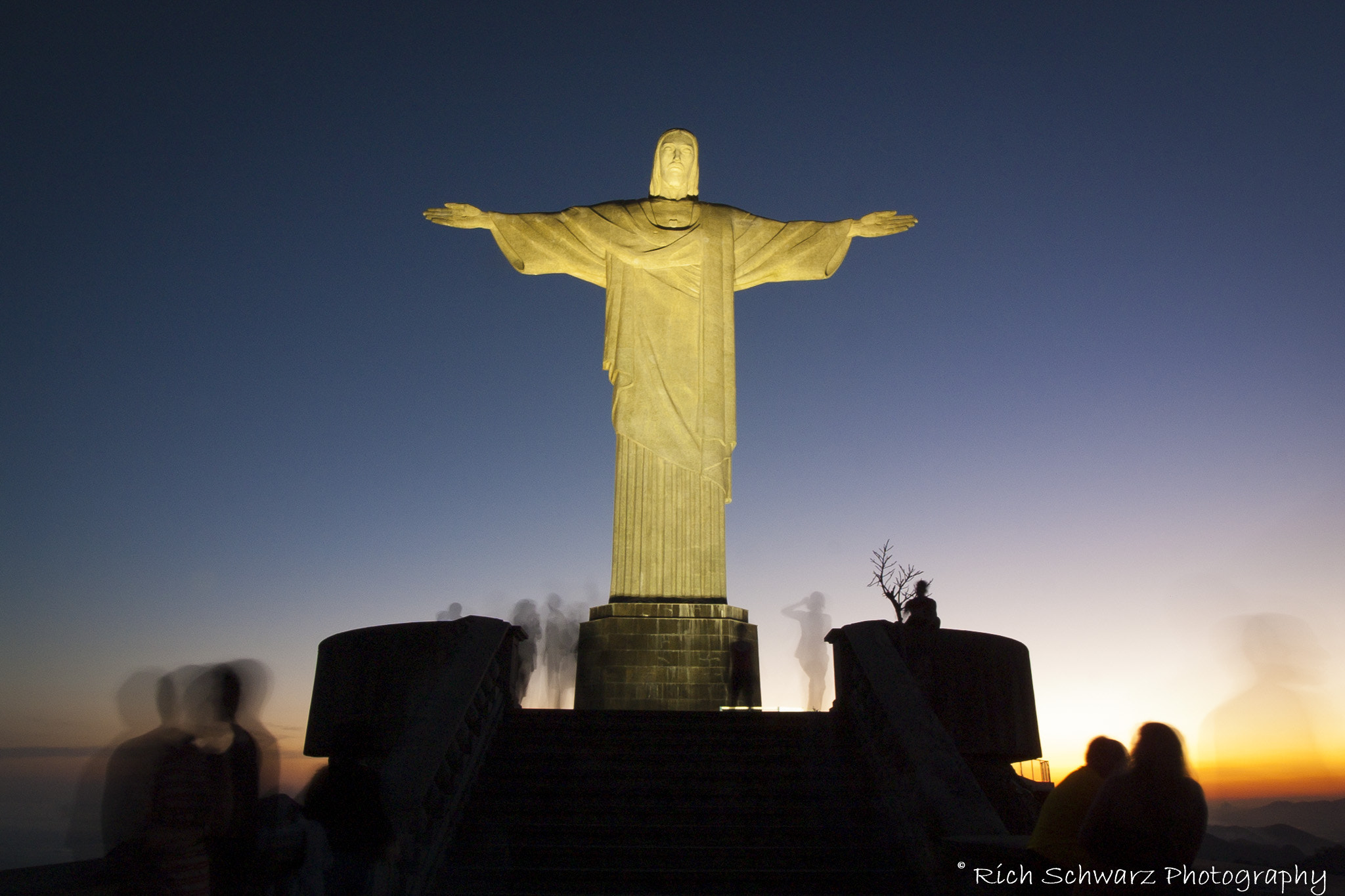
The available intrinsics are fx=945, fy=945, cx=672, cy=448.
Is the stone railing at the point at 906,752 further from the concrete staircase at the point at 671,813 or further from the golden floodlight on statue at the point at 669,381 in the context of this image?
the golden floodlight on statue at the point at 669,381

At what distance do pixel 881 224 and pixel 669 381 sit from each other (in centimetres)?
361

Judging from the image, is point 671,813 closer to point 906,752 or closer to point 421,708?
point 906,752

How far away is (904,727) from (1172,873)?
3.28m

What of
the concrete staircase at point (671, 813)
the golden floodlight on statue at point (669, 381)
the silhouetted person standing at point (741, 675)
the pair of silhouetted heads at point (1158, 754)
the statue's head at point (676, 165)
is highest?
the statue's head at point (676, 165)

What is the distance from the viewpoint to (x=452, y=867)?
6359 mm

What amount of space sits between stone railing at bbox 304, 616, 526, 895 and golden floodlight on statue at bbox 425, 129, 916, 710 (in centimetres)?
229

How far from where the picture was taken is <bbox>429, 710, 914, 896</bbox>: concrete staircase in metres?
6.25

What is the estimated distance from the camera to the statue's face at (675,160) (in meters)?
12.7

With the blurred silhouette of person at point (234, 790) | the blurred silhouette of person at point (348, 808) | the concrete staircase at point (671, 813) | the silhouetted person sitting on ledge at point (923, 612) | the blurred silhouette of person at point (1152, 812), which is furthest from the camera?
the silhouetted person sitting on ledge at point (923, 612)

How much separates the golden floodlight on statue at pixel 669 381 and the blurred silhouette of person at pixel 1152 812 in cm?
728

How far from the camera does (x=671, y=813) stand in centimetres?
703

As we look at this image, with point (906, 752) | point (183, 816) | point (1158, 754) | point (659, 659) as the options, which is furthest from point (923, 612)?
point (183, 816)

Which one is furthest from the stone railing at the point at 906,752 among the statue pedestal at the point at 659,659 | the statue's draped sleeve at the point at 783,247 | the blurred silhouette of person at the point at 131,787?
the statue's draped sleeve at the point at 783,247

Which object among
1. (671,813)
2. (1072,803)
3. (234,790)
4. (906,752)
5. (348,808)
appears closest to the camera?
(234,790)
